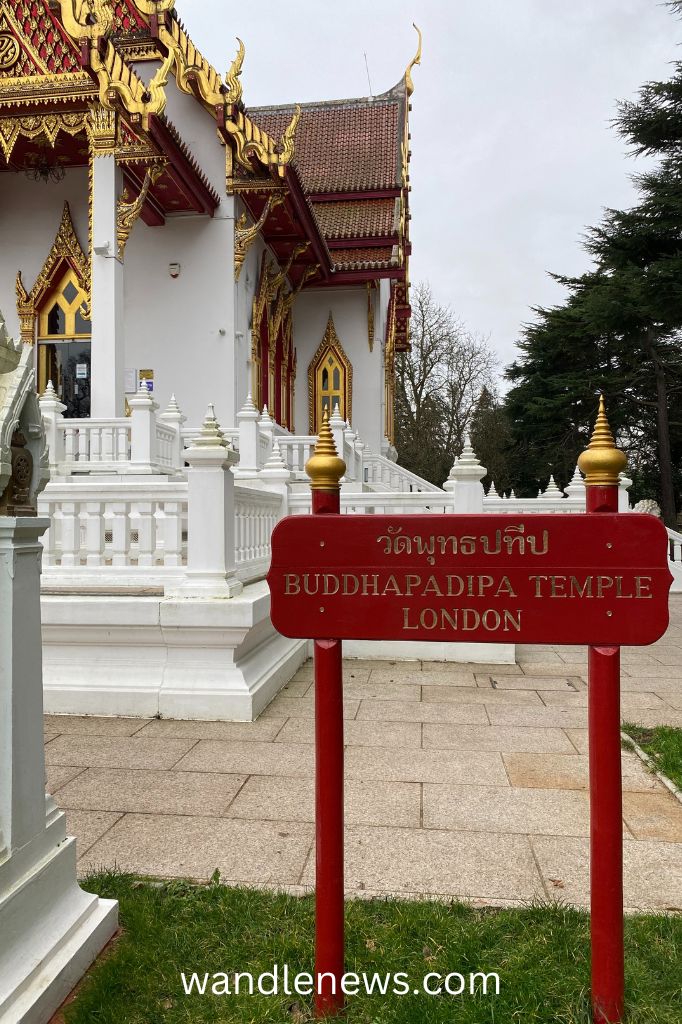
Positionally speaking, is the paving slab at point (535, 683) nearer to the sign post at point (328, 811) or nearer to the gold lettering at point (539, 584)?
the sign post at point (328, 811)

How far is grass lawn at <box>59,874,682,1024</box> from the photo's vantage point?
2.17m

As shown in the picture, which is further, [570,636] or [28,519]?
[28,519]

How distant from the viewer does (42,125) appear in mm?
11078

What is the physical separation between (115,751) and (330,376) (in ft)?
53.7

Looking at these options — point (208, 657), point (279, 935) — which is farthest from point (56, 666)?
point (279, 935)

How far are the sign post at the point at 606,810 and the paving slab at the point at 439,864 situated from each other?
2.44 ft

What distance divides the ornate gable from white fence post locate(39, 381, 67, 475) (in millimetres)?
4955

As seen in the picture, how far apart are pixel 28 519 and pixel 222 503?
317 cm

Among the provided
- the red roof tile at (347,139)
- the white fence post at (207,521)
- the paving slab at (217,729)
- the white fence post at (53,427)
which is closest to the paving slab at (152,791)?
the paving slab at (217,729)

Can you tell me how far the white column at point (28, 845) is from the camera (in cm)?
208


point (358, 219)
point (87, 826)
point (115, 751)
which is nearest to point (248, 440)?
point (115, 751)

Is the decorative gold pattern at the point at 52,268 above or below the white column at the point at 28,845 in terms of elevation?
above

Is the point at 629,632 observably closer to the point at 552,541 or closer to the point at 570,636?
the point at 570,636

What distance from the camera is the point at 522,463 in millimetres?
31734
